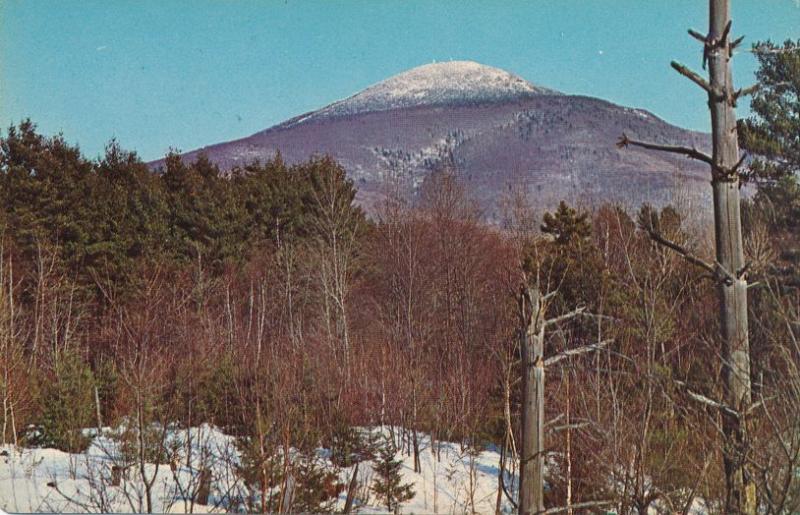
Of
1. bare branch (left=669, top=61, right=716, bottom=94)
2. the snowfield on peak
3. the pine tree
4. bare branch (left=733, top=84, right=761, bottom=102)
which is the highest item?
the snowfield on peak

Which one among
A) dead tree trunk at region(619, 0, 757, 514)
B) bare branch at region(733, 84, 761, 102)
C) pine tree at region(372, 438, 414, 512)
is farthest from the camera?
pine tree at region(372, 438, 414, 512)

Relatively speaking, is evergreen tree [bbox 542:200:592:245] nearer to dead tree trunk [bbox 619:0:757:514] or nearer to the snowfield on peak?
the snowfield on peak

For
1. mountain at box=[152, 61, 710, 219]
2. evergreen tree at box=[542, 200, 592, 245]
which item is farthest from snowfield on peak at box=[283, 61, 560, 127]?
evergreen tree at box=[542, 200, 592, 245]

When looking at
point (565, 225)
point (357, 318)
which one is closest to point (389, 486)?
point (565, 225)

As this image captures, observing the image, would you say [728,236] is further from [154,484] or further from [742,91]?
[154,484]

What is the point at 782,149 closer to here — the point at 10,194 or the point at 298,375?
the point at 298,375

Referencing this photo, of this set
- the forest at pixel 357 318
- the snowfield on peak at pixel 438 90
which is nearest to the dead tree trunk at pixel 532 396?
the forest at pixel 357 318
